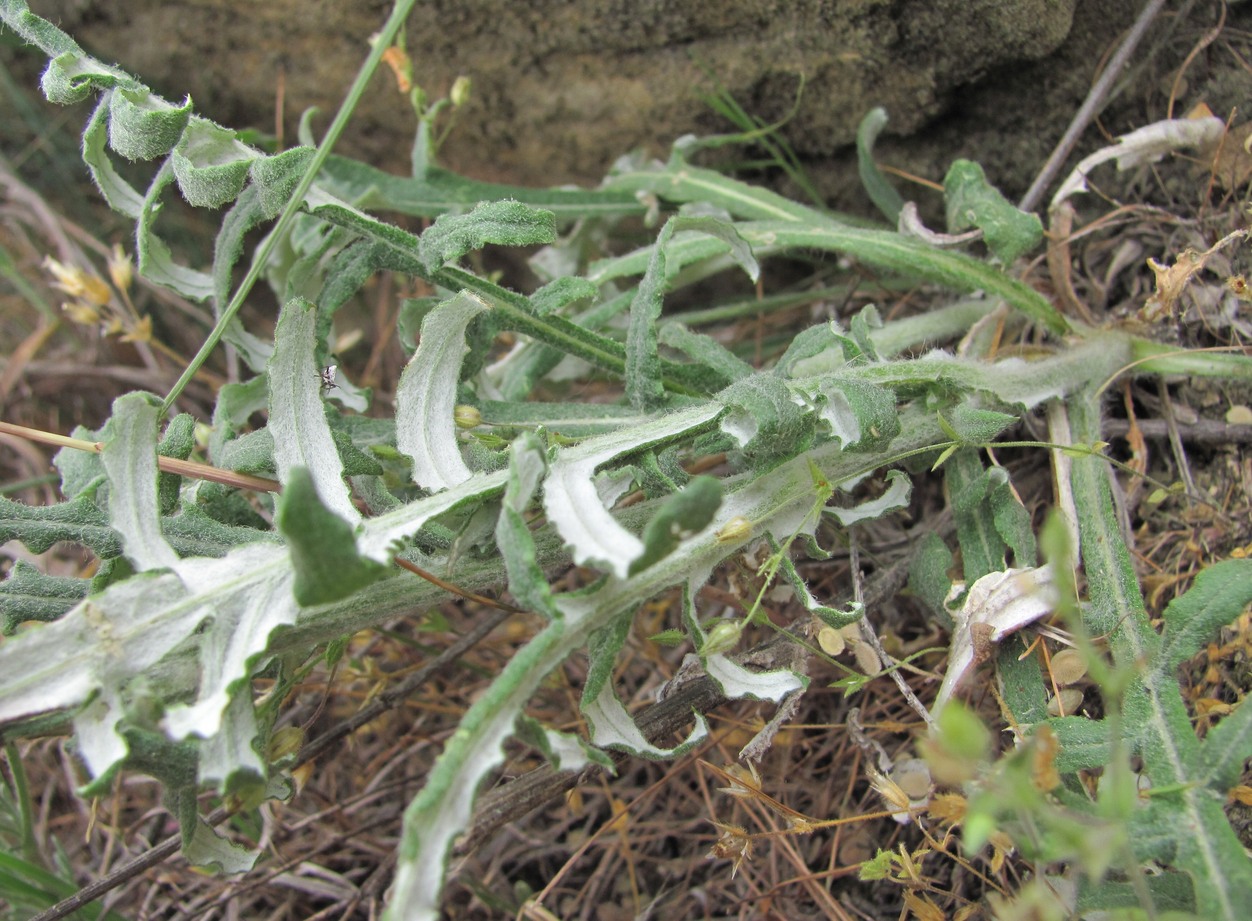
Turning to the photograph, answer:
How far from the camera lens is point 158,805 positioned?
2.08 m

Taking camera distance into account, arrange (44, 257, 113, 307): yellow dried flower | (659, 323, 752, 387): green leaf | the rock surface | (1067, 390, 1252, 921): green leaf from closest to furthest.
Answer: (1067, 390, 1252, 921): green leaf
(659, 323, 752, 387): green leaf
the rock surface
(44, 257, 113, 307): yellow dried flower

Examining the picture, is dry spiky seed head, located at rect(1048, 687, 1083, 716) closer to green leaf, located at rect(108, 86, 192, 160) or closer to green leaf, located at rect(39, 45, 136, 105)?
green leaf, located at rect(108, 86, 192, 160)

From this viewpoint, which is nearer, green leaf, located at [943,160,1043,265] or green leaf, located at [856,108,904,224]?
green leaf, located at [943,160,1043,265]

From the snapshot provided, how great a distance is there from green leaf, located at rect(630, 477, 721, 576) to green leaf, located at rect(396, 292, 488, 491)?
1.36 feet

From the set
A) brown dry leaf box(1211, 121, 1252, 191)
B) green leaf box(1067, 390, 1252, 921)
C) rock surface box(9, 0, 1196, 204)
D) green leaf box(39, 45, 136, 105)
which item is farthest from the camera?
rock surface box(9, 0, 1196, 204)

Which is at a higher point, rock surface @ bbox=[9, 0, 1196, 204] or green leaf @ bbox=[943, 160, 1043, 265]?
rock surface @ bbox=[9, 0, 1196, 204]

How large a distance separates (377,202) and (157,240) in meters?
0.45

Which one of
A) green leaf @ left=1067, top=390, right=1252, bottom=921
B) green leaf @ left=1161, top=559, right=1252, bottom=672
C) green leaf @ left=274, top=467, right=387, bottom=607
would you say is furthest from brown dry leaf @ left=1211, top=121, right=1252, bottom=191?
green leaf @ left=274, top=467, right=387, bottom=607

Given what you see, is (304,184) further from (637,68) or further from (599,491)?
(637,68)

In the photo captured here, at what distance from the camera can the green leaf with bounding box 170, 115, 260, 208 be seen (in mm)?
1365

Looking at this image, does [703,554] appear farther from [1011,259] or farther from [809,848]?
[1011,259]

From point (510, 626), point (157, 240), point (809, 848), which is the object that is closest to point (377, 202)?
point (157, 240)

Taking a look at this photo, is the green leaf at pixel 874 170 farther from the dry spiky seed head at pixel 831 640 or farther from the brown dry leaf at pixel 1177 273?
the dry spiky seed head at pixel 831 640

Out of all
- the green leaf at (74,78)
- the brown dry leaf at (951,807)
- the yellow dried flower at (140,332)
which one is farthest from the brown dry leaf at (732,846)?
the yellow dried flower at (140,332)
